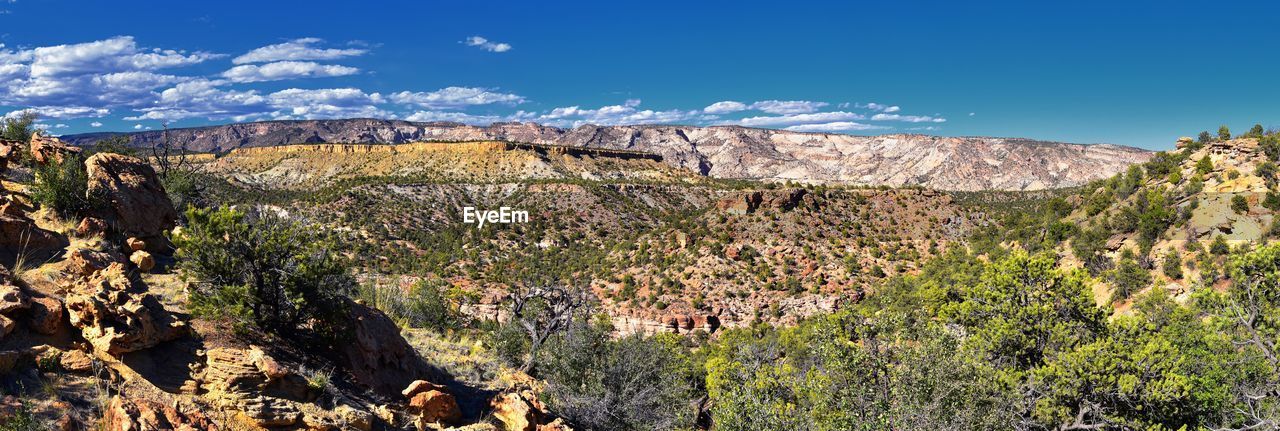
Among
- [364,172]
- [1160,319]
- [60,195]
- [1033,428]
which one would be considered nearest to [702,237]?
[1160,319]

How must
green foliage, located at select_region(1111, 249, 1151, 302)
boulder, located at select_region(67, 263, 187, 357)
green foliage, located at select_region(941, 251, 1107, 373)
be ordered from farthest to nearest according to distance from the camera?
green foliage, located at select_region(1111, 249, 1151, 302) < green foliage, located at select_region(941, 251, 1107, 373) < boulder, located at select_region(67, 263, 187, 357)

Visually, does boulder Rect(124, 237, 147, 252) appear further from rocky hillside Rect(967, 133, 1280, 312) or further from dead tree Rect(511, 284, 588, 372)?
rocky hillside Rect(967, 133, 1280, 312)

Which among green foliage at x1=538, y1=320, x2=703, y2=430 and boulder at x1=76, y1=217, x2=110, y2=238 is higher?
boulder at x1=76, y1=217, x2=110, y2=238

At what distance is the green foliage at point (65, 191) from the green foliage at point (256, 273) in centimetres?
335

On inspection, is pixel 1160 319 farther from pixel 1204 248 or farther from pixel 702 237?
pixel 702 237

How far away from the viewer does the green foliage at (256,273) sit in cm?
885

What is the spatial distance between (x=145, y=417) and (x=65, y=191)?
8075 millimetres

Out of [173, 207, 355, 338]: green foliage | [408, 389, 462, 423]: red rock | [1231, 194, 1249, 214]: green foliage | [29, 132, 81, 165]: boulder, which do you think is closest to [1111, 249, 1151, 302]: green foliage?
[1231, 194, 1249, 214]: green foliage

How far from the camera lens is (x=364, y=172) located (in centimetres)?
9319

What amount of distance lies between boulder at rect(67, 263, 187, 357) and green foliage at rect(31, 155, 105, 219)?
4059 mm

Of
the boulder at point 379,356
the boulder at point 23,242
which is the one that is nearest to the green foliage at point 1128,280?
the boulder at point 379,356

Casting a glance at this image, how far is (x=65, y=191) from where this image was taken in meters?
10.7

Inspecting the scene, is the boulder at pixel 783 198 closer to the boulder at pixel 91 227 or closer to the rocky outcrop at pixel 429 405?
→ the rocky outcrop at pixel 429 405

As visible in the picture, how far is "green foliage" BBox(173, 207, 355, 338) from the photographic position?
885 cm
